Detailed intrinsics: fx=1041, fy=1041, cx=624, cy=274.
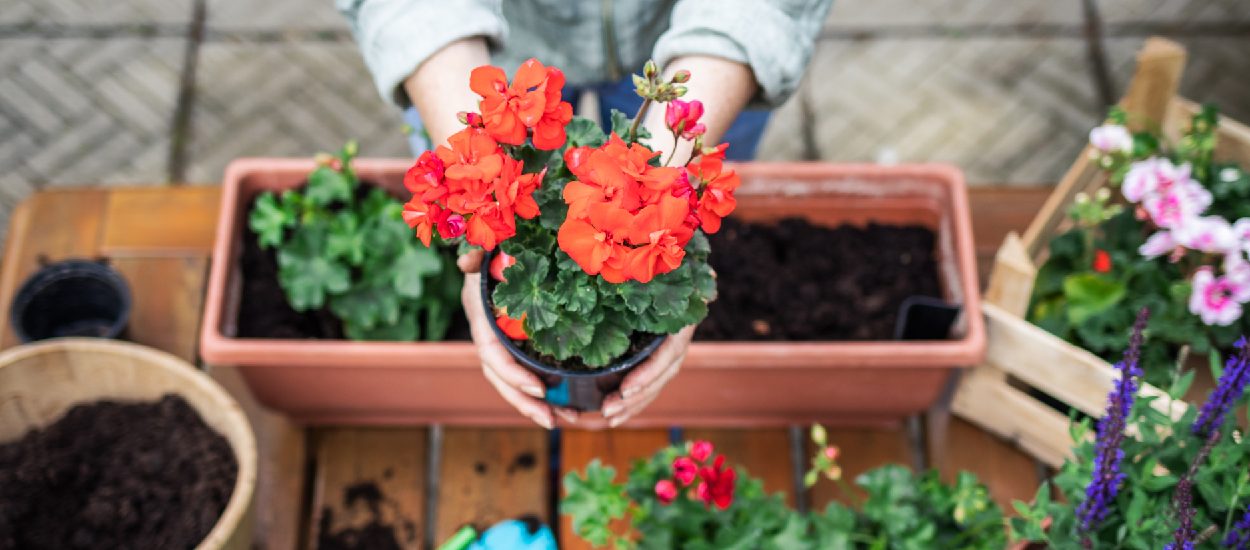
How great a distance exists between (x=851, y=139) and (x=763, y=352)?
1327 mm

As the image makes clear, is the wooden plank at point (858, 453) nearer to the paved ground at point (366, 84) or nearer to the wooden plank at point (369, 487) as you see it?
the wooden plank at point (369, 487)

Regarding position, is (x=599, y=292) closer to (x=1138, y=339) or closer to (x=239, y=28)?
(x=1138, y=339)

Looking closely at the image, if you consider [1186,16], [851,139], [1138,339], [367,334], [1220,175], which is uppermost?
[1186,16]

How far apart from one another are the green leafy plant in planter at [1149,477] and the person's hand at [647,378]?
17.8 inches

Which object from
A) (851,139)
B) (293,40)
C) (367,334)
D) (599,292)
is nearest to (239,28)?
(293,40)

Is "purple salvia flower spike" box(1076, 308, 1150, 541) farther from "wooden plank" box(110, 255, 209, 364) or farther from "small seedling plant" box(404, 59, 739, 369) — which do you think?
"wooden plank" box(110, 255, 209, 364)

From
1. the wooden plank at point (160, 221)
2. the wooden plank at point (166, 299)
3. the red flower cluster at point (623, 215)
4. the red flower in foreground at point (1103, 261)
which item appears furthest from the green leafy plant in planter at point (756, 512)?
the wooden plank at point (160, 221)

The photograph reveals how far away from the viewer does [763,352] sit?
1.61 m

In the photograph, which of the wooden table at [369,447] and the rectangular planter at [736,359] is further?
the wooden table at [369,447]

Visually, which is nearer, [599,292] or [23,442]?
[599,292]

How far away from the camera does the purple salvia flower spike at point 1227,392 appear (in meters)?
1.09

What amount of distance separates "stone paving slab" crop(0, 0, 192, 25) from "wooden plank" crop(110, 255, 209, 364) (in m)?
1.27

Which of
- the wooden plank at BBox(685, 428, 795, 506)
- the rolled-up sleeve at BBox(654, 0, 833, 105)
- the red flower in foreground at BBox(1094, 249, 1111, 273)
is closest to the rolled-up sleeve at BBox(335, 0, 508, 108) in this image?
the rolled-up sleeve at BBox(654, 0, 833, 105)

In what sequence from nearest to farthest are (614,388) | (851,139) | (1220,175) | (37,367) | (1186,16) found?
1. (614,388)
2. (37,367)
3. (1220,175)
4. (851,139)
5. (1186,16)
